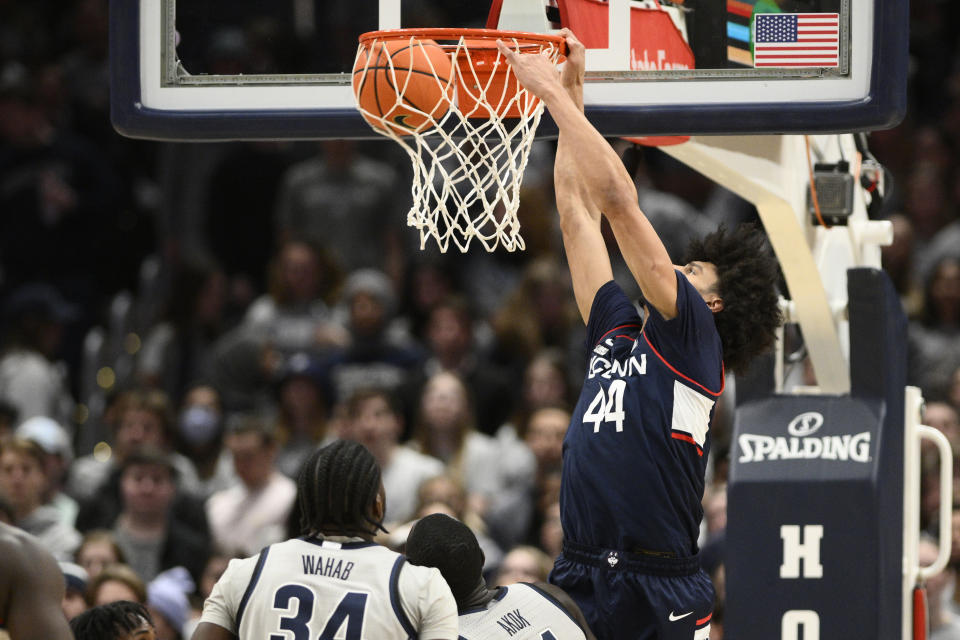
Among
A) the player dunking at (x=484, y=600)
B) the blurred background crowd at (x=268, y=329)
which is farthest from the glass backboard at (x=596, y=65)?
the blurred background crowd at (x=268, y=329)

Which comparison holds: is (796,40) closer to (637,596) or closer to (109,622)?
(637,596)

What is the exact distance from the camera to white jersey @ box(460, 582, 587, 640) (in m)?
4.48

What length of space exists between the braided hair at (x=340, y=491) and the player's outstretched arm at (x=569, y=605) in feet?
1.91

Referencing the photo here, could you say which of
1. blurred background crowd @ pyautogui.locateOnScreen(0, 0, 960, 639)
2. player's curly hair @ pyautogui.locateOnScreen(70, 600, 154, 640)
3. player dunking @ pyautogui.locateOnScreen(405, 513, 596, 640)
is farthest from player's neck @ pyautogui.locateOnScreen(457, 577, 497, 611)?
blurred background crowd @ pyautogui.locateOnScreen(0, 0, 960, 639)

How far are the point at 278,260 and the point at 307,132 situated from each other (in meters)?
5.71

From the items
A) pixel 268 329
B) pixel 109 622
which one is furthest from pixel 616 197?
pixel 268 329

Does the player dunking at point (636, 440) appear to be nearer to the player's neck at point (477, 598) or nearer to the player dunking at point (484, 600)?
the player dunking at point (484, 600)

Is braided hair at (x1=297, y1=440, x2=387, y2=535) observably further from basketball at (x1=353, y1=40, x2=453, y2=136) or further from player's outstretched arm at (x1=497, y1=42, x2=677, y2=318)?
basketball at (x1=353, y1=40, x2=453, y2=136)

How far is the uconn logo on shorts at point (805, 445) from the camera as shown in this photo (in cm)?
591

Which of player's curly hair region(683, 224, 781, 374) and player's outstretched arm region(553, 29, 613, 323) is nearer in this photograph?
player's curly hair region(683, 224, 781, 374)

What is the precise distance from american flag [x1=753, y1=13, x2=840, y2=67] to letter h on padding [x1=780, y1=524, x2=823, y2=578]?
1815mm

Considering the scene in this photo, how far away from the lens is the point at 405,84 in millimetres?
4727

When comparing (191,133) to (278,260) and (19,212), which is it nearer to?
(278,260)

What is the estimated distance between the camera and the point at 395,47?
4.76 metres
